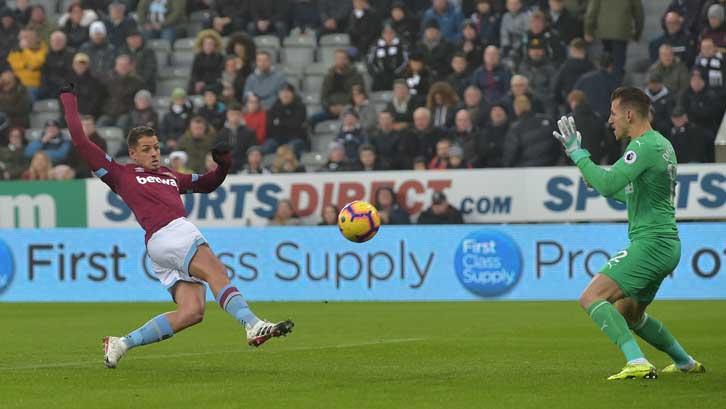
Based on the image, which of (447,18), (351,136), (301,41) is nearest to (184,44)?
(301,41)

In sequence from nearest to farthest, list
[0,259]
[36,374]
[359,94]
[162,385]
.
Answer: [162,385]
[36,374]
[0,259]
[359,94]

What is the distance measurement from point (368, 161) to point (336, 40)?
5.31 meters

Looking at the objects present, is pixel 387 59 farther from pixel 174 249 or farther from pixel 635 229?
pixel 635 229

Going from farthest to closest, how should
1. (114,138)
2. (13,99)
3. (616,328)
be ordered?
(13,99) < (114,138) < (616,328)

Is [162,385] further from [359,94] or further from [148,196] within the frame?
[359,94]

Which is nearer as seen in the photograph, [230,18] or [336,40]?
[336,40]

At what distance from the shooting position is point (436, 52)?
25188mm

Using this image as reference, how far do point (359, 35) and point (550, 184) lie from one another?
21.8 ft

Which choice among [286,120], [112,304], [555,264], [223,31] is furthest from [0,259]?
[555,264]

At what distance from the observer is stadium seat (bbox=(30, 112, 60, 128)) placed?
28438mm

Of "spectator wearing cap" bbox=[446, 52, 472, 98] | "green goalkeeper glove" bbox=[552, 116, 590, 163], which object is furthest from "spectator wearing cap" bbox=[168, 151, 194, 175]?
"green goalkeeper glove" bbox=[552, 116, 590, 163]

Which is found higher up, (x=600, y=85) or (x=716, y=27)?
(x=716, y=27)

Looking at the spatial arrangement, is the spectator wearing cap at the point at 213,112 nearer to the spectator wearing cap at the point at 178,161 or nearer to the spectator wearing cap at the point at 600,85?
the spectator wearing cap at the point at 178,161

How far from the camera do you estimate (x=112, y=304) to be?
21953 mm
